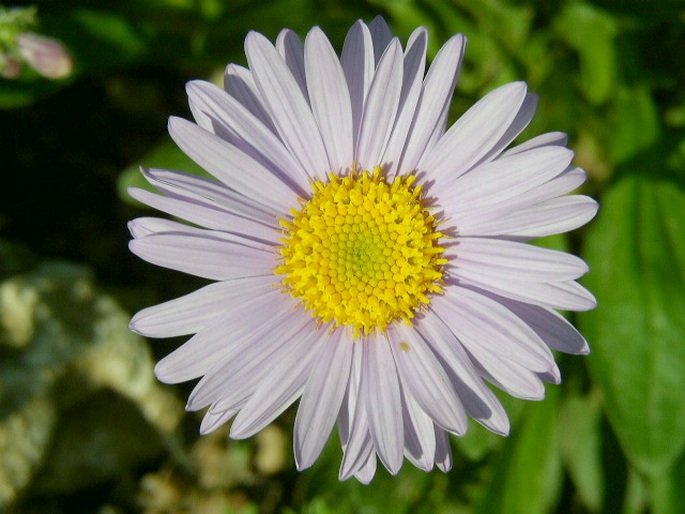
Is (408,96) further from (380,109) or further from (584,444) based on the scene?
(584,444)

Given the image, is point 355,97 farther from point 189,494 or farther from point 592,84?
point 189,494

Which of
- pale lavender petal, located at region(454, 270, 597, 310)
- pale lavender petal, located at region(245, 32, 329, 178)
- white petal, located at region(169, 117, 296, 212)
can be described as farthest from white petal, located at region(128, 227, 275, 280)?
pale lavender petal, located at region(454, 270, 597, 310)

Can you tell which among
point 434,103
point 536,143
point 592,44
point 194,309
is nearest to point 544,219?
point 536,143

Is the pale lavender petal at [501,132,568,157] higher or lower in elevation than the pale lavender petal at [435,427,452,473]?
higher

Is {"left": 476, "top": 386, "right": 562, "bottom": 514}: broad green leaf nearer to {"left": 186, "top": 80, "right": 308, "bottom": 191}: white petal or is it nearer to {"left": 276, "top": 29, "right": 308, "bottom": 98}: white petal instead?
{"left": 186, "top": 80, "right": 308, "bottom": 191}: white petal

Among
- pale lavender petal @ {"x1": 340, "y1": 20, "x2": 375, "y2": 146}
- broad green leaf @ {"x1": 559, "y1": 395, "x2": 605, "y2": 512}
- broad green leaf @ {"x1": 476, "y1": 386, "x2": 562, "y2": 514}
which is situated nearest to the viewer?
pale lavender petal @ {"x1": 340, "y1": 20, "x2": 375, "y2": 146}

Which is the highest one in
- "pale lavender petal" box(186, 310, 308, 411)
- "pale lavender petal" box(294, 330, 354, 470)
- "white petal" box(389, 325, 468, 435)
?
"pale lavender petal" box(186, 310, 308, 411)
